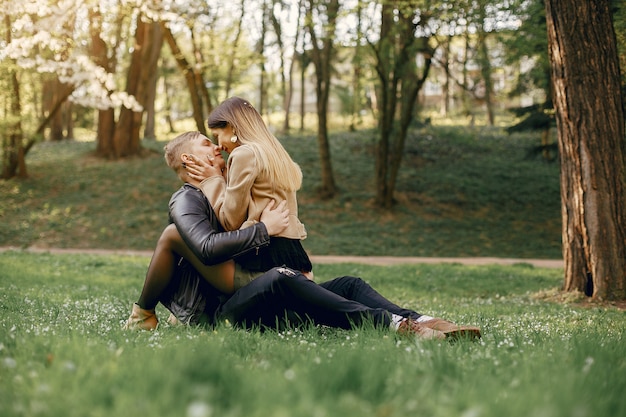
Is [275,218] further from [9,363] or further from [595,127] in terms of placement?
[595,127]

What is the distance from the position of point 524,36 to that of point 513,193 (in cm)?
1032

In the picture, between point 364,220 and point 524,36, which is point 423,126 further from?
point 524,36

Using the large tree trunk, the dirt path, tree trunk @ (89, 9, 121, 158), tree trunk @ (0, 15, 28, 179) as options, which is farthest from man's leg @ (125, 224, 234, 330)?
tree trunk @ (89, 9, 121, 158)

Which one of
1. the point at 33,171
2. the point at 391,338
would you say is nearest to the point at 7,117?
the point at 33,171

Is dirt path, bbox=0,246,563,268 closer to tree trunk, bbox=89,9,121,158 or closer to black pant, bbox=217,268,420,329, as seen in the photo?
tree trunk, bbox=89,9,121,158

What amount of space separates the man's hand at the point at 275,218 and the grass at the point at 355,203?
50.8 ft

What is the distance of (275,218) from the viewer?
4.89 meters

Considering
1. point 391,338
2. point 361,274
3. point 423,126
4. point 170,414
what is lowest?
point 361,274

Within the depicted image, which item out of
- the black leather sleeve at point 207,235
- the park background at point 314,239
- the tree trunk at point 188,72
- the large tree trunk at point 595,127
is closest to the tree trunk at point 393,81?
the park background at point 314,239

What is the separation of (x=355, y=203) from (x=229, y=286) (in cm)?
2012

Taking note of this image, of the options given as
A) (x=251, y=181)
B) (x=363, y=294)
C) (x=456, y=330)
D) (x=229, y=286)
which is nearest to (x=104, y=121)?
(x=229, y=286)

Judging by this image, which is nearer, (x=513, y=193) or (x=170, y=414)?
(x=170, y=414)

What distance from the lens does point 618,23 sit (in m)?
12.9

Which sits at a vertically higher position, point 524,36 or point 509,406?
point 524,36
